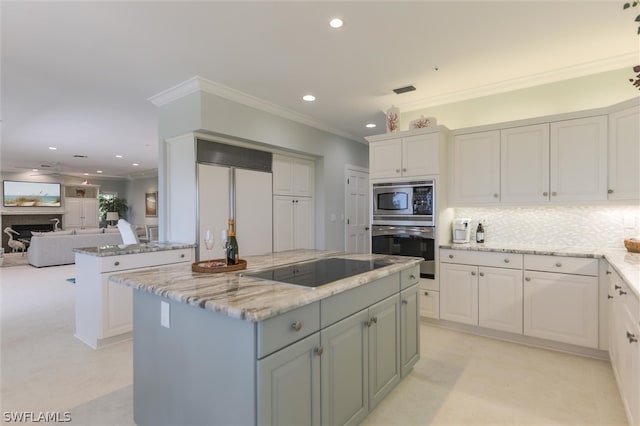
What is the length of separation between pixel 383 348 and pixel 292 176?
10.8 feet

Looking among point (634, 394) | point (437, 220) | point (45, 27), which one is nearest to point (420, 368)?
point (634, 394)

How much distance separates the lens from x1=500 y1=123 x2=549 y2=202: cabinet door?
3186 mm

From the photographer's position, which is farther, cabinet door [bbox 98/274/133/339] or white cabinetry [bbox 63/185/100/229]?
white cabinetry [bbox 63/185/100/229]

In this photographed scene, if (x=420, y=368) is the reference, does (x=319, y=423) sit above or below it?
above

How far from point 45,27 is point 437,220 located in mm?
3760

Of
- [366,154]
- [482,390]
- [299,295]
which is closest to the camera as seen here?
[299,295]

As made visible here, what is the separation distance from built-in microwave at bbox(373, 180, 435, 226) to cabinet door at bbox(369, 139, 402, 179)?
0.42ft

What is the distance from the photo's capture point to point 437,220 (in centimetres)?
352

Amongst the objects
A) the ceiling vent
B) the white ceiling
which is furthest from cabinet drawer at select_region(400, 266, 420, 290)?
the ceiling vent

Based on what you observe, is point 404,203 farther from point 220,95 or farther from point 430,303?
point 220,95

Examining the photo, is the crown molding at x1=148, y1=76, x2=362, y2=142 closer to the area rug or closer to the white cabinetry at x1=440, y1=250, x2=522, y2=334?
the white cabinetry at x1=440, y1=250, x2=522, y2=334

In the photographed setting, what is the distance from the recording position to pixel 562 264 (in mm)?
2863

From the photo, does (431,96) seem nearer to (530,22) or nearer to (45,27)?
(530,22)

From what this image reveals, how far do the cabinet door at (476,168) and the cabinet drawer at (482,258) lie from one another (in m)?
0.60
